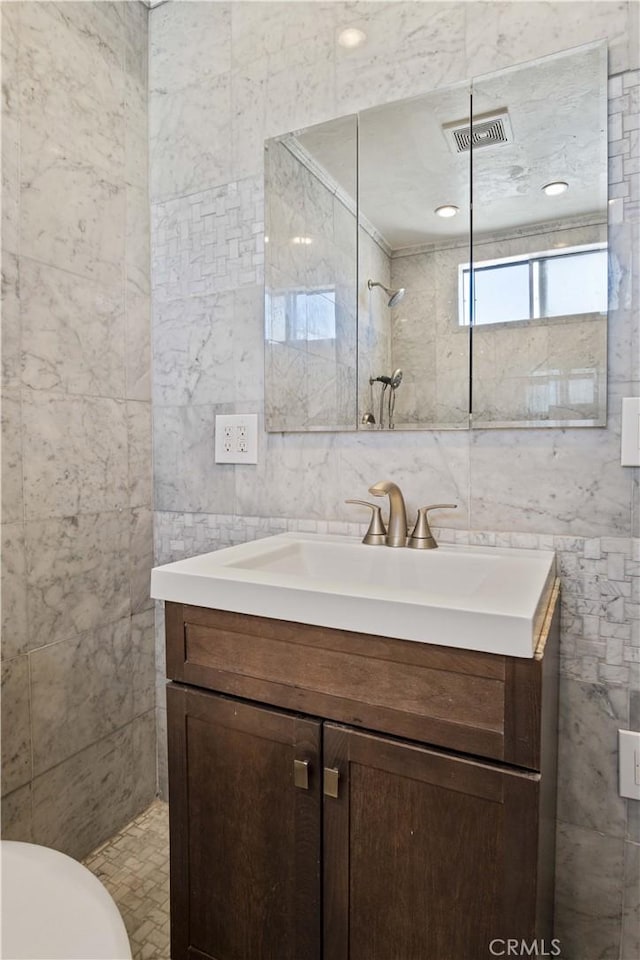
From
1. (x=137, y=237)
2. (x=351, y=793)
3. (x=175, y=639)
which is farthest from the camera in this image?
(x=137, y=237)

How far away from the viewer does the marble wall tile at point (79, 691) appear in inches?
53.5

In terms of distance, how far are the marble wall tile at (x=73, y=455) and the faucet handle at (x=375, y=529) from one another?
72 centimetres

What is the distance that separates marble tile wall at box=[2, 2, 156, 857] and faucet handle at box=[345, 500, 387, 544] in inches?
29.5

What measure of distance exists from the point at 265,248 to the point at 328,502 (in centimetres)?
71

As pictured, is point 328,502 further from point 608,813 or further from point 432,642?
point 608,813

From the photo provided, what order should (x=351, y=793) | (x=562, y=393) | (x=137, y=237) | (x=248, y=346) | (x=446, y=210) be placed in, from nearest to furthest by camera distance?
1. (x=351, y=793)
2. (x=562, y=393)
3. (x=446, y=210)
4. (x=248, y=346)
5. (x=137, y=237)

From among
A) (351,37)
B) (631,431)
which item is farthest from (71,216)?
(631,431)

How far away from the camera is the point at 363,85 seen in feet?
4.39

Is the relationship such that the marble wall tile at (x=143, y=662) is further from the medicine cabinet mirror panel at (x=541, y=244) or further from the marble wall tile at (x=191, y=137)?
the marble wall tile at (x=191, y=137)

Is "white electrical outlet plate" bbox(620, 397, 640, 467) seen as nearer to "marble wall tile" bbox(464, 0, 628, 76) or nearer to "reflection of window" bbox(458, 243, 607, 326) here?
"reflection of window" bbox(458, 243, 607, 326)

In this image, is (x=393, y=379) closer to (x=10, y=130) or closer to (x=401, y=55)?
(x=401, y=55)

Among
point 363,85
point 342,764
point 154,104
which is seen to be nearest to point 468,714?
point 342,764

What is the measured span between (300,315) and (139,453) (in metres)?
0.64

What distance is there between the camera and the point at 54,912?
2.57ft
